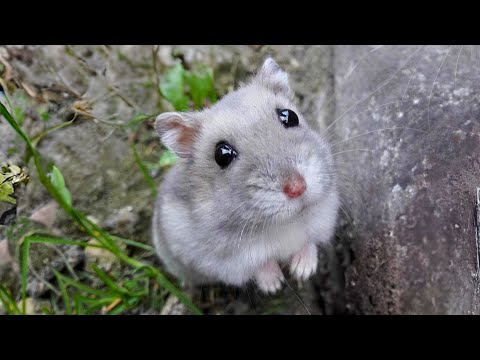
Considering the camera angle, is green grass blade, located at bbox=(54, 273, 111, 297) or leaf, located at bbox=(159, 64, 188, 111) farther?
leaf, located at bbox=(159, 64, 188, 111)

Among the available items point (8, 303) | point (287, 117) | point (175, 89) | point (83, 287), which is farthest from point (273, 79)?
point (8, 303)

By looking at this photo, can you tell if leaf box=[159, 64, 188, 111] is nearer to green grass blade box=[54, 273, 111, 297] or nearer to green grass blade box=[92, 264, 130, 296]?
green grass blade box=[92, 264, 130, 296]

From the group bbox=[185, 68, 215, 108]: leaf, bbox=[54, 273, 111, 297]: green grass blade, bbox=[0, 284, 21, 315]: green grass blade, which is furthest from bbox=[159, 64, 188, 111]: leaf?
bbox=[0, 284, 21, 315]: green grass blade

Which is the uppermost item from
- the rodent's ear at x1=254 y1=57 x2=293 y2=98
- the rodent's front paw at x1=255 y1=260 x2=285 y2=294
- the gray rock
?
the rodent's ear at x1=254 y1=57 x2=293 y2=98

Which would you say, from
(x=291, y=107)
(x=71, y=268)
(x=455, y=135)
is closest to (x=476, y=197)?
(x=455, y=135)

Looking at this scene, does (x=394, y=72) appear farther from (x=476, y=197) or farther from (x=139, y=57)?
(x=139, y=57)

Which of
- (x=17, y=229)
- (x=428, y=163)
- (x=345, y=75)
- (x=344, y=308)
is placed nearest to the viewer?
(x=428, y=163)

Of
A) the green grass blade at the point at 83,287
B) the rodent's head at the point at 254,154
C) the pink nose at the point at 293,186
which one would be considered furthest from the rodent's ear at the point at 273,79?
the green grass blade at the point at 83,287

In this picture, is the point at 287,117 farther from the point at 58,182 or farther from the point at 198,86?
the point at 58,182
